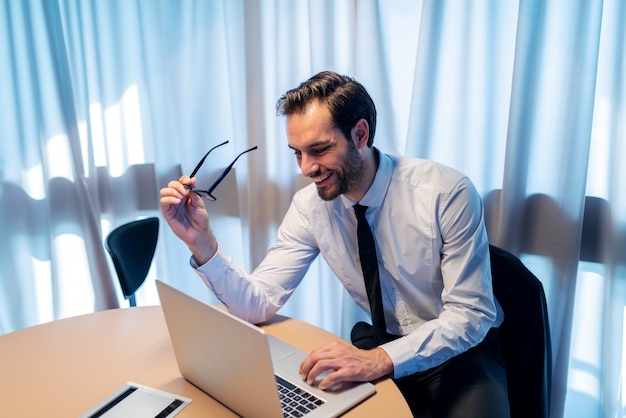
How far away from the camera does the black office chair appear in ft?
5.73

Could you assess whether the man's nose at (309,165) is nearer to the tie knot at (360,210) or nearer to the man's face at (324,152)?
the man's face at (324,152)

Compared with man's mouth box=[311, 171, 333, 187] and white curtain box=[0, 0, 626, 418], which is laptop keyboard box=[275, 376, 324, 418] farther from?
white curtain box=[0, 0, 626, 418]

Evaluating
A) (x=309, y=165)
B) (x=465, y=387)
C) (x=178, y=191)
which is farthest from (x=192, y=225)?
(x=465, y=387)

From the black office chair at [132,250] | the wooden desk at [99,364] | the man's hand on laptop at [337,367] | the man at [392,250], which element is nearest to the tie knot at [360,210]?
the man at [392,250]

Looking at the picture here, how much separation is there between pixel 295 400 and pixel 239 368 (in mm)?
181

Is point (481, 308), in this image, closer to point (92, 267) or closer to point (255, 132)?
point (255, 132)

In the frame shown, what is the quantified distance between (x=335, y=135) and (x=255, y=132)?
930mm

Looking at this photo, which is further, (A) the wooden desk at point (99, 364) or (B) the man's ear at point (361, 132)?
(B) the man's ear at point (361, 132)

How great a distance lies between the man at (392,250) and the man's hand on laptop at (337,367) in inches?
4.5

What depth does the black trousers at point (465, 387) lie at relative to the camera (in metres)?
1.27

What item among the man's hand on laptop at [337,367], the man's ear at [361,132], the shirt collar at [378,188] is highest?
the man's ear at [361,132]

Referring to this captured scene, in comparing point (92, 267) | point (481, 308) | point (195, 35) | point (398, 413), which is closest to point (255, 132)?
point (195, 35)

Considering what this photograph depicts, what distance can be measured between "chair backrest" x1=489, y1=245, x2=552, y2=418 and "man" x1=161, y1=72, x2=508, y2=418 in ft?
0.16

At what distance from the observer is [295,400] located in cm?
102
